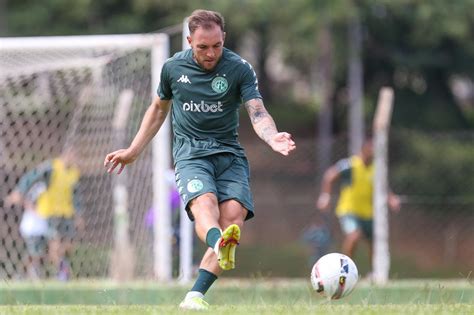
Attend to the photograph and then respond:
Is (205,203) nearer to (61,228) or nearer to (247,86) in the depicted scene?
(247,86)

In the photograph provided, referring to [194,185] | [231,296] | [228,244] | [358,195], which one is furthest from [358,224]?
[228,244]

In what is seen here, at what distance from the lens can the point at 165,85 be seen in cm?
828

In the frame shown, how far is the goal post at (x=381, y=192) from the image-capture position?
15883mm

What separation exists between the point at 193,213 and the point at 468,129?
70.5ft

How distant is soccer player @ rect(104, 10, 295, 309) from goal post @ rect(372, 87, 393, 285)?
790 cm

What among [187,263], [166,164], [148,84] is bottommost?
[187,263]

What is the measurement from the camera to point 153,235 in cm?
1507

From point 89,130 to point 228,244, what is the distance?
9.46 metres

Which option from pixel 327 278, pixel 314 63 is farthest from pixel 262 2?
pixel 327 278

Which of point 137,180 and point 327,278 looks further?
point 137,180

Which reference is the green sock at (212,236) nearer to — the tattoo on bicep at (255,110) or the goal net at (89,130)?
the tattoo on bicep at (255,110)

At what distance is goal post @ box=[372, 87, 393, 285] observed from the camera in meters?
15.9

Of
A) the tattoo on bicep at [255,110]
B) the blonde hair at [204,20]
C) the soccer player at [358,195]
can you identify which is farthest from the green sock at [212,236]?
the soccer player at [358,195]

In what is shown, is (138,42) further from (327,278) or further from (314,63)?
(314,63)
